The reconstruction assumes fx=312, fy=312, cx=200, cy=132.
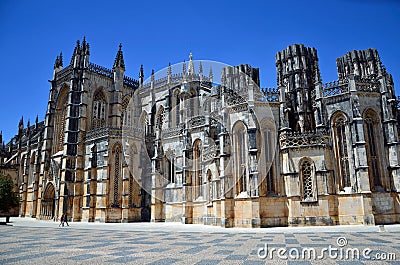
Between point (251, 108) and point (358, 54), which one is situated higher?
point (358, 54)

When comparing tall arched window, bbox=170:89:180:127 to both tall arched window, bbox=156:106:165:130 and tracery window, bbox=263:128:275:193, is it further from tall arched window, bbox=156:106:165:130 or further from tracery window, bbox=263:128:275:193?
tracery window, bbox=263:128:275:193

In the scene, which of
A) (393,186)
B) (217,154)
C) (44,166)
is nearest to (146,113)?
(44,166)

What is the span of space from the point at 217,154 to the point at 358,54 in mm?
23040

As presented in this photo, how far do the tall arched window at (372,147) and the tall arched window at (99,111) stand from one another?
3434cm

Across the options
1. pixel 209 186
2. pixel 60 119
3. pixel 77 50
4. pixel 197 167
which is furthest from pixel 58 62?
pixel 209 186

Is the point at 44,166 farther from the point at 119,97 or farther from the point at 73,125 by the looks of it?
the point at 119,97

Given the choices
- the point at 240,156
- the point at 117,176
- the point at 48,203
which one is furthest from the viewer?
the point at 48,203

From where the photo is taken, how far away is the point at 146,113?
46625 millimetres

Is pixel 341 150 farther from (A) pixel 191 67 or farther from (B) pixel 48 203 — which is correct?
(B) pixel 48 203

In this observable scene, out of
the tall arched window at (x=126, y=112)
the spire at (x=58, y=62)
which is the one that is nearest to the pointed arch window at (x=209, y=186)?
the tall arched window at (x=126, y=112)

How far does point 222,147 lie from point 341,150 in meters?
9.59

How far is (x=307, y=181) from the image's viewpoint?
24438 millimetres

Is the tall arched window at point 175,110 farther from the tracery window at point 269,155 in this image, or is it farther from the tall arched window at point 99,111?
the tracery window at point 269,155

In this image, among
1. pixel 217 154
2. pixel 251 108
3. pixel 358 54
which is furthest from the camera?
pixel 358 54
